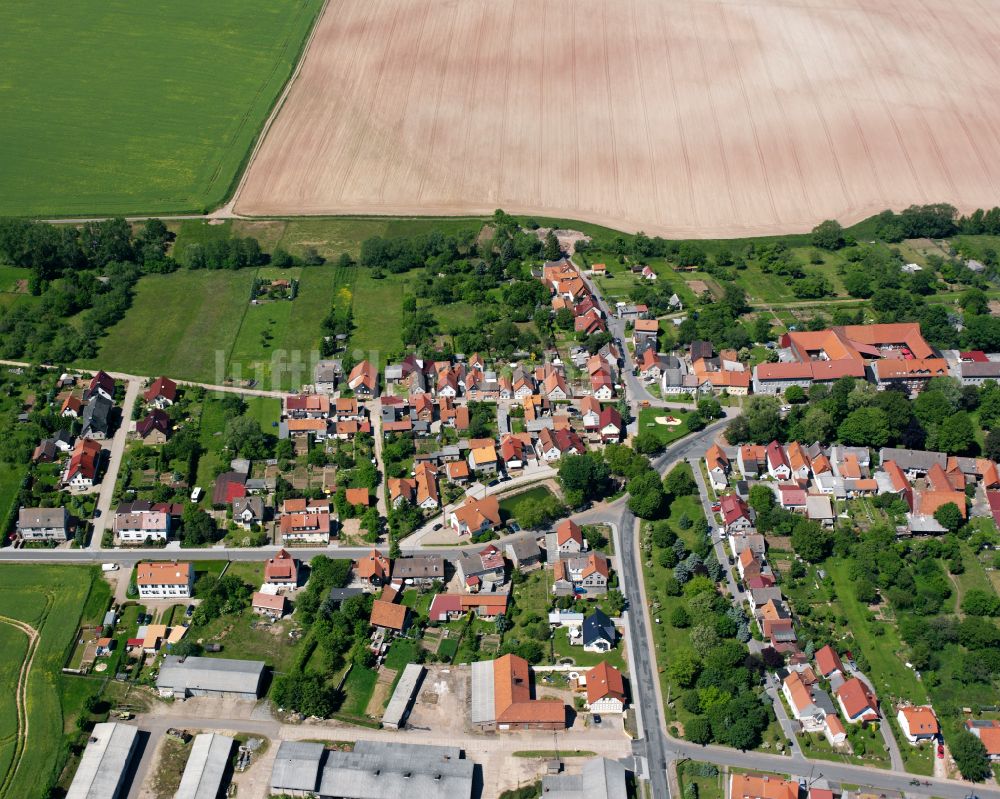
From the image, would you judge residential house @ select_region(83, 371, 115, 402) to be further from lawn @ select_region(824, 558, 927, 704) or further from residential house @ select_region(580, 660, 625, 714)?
lawn @ select_region(824, 558, 927, 704)

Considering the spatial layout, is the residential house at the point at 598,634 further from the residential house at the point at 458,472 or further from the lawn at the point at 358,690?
the residential house at the point at 458,472

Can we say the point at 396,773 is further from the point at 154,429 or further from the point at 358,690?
the point at 154,429

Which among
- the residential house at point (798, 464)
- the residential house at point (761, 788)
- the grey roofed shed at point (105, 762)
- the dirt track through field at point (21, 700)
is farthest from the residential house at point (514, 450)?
the dirt track through field at point (21, 700)

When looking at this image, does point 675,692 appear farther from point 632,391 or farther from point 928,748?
point 632,391

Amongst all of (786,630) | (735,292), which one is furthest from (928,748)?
(735,292)

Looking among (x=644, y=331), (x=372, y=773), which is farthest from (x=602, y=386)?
(x=372, y=773)

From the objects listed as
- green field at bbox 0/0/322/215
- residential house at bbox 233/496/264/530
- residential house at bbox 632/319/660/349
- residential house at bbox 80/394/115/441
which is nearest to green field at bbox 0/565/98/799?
residential house at bbox 233/496/264/530

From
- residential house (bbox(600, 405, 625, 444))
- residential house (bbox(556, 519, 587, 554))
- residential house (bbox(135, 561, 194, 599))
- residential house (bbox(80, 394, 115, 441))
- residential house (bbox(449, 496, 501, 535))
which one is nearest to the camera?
residential house (bbox(135, 561, 194, 599))
